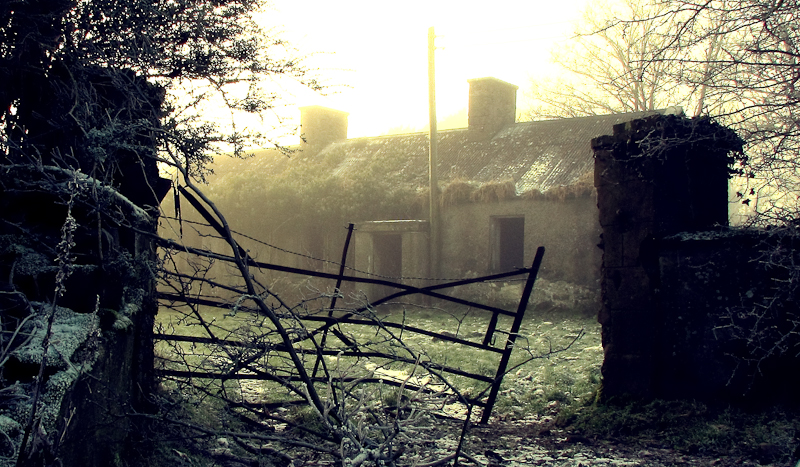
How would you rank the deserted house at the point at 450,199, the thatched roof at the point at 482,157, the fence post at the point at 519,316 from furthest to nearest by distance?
the thatched roof at the point at 482,157 → the deserted house at the point at 450,199 → the fence post at the point at 519,316

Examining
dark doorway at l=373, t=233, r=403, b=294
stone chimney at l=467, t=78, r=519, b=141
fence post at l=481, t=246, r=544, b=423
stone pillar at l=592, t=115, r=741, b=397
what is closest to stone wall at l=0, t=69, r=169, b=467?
fence post at l=481, t=246, r=544, b=423

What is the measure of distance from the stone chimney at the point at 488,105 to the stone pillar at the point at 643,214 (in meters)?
12.2

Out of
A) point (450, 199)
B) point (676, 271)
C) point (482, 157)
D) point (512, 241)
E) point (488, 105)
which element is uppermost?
point (488, 105)

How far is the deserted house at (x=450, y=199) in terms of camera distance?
1412cm

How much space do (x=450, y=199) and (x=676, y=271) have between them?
32.7 feet

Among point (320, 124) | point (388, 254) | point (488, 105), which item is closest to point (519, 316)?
point (388, 254)

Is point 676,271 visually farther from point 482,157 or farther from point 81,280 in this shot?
point 482,157

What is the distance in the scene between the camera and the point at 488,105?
60.7 ft

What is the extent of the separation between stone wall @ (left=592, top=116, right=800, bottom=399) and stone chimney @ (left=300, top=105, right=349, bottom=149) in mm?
15704

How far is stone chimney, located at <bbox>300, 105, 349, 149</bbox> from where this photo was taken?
69.5 feet

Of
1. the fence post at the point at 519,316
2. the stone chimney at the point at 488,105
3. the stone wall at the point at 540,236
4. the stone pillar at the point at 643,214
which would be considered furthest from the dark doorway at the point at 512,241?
the fence post at the point at 519,316

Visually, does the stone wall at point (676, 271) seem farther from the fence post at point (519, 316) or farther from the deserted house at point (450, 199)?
the deserted house at point (450, 199)

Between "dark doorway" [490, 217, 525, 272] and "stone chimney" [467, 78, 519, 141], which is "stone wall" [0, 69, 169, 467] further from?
"stone chimney" [467, 78, 519, 141]

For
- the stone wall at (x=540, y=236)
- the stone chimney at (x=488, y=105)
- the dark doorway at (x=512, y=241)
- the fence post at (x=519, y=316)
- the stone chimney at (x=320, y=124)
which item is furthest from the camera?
the stone chimney at (x=320, y=124)
